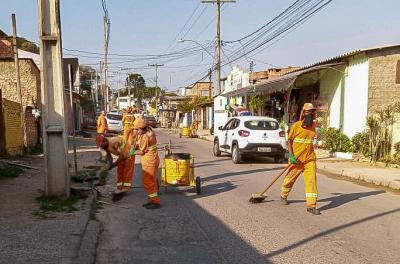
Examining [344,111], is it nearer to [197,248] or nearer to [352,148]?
[352,148]

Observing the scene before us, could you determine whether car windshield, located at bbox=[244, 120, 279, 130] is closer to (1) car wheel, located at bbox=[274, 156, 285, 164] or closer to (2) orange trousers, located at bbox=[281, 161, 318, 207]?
(1) car wheel, located at bbox=[274, 156, 285, 164]

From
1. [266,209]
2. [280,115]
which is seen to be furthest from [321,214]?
[280,115]

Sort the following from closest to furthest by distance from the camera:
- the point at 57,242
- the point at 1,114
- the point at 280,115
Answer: the point at 57,242
the point at 1,114
the point at 280,115

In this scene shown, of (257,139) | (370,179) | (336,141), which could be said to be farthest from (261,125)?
(370,179)

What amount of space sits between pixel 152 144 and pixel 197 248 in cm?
298

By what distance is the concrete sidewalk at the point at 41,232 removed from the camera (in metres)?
4.93

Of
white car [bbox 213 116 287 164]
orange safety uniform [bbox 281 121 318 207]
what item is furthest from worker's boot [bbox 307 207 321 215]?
white car [bbox 213 116 287 164]

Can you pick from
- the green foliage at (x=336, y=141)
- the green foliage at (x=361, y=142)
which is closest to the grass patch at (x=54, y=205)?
the green foliage at (x=361, y=142)

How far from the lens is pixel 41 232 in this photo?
5.86 meters

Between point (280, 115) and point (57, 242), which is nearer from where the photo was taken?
point (57, 242)

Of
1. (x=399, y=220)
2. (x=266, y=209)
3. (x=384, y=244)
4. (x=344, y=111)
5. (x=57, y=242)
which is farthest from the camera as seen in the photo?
(x=344, y=111)

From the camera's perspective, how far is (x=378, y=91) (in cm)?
1627

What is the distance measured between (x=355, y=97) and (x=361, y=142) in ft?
6.47

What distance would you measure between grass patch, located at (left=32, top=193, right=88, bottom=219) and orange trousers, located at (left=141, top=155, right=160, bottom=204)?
1255 mm
